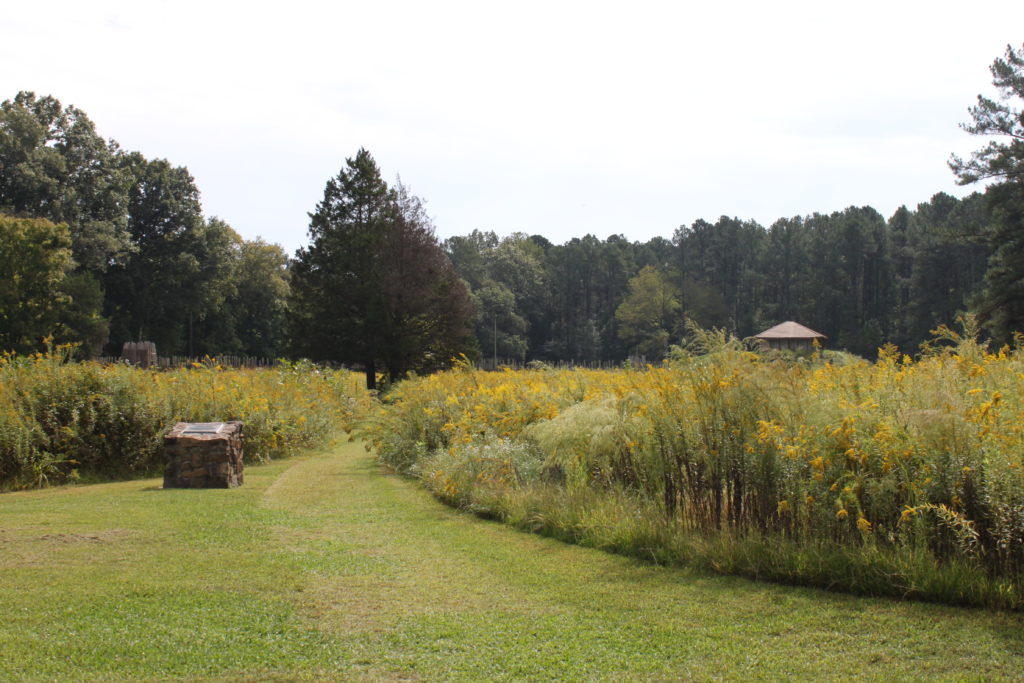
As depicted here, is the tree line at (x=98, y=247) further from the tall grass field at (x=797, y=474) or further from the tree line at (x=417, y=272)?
the tall grass field at (x=797, y=474)

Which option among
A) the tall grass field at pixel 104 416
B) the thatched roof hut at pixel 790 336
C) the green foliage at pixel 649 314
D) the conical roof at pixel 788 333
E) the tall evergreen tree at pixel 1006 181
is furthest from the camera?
the green foliage at pixel 649 314

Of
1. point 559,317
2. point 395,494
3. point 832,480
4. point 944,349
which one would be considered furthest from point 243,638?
point 559,317

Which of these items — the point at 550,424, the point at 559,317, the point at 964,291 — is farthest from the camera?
the point at 559,317

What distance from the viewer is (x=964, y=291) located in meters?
54.4

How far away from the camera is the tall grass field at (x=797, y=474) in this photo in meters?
4.59

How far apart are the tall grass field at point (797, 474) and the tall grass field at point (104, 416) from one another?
5283 millimetres

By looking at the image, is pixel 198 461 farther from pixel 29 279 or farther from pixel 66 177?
pixel 66 177

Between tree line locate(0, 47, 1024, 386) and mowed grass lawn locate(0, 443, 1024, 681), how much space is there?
22.6 m

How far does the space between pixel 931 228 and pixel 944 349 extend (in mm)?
18573

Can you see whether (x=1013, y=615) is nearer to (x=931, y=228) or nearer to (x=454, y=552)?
(x=454, y=552)

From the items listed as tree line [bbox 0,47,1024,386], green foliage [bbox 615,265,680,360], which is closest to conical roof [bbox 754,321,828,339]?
tree line [bbox 0,47,1024,386]

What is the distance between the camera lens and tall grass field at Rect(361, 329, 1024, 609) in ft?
15.1

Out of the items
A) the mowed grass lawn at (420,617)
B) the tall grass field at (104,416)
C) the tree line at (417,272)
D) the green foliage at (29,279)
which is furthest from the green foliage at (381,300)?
the mowed grass lawn at (420,617)

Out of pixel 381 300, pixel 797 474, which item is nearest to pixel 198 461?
pixel 797 474
